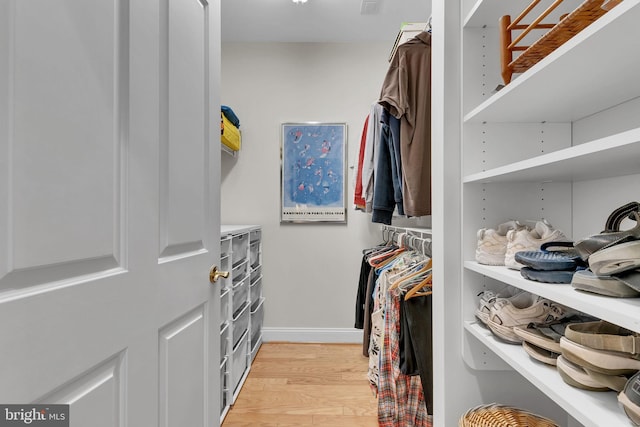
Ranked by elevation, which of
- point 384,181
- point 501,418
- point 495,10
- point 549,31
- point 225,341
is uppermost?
point 495,10

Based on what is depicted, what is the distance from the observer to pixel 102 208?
64cm

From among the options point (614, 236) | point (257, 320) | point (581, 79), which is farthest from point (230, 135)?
point (614, 236)

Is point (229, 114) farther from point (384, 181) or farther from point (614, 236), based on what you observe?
point (614, 236)

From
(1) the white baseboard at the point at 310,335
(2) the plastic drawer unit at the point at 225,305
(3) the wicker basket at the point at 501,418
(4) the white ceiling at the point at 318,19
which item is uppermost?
(4) the white ceiling at the point at 318,19

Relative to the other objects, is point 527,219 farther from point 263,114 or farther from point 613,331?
point 263,114

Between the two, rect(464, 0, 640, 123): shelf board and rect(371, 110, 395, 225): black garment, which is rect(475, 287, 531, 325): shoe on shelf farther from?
rect(371, 110, 395, 225): black garment

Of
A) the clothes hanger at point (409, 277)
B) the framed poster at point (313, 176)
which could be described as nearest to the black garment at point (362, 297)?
the framed poster at point (313, 176)

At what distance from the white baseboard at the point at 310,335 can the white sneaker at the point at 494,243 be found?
214 cm

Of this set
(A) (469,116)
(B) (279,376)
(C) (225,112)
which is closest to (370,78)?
(C) (225,112)

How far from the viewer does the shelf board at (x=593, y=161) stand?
0.52 metres

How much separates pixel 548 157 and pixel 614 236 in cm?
18

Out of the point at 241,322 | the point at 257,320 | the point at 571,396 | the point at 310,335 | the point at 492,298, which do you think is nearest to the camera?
the point at 571,396

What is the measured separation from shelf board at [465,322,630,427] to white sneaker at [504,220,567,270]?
0.22m

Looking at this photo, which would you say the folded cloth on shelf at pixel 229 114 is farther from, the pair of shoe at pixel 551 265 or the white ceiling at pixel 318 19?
the pair of shoe at pixel 551 265
